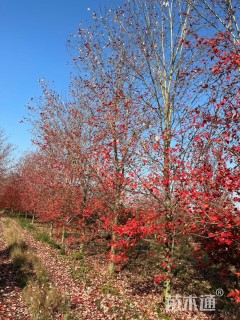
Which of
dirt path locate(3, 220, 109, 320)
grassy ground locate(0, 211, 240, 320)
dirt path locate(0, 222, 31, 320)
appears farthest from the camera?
grassy ground locate(0, 211, 240, 320)

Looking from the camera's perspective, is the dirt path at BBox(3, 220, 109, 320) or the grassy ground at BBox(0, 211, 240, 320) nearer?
the dirt path at BBox(3, 220, 109, 320)

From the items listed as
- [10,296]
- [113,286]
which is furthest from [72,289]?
[10,296]

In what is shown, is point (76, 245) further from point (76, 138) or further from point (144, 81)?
point (144, 81)

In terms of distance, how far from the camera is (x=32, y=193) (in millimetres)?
30453

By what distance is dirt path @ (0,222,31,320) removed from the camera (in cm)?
788

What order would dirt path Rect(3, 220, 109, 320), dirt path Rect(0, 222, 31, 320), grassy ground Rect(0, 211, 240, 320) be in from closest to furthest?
dirt path Rect(0, 222, 31, 320)
dirt path Rect(3, 220, 109, 320)
grassy ground Rect(0, 211, 240, 320)

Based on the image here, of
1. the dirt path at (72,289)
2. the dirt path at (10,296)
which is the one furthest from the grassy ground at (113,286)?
the dirt path at (10,296)

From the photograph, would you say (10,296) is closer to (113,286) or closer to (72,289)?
(72,289)

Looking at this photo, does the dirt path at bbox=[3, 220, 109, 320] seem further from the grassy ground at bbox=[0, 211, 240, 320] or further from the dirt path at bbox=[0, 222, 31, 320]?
the dirt path at bbox=[0, 222, 31, 320]

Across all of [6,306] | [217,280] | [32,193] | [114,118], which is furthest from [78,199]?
[32,193]

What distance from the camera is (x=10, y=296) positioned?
29.8 ft

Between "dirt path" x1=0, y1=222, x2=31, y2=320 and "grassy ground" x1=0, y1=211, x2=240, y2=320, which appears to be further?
"grassy ground" x1=0, y1=211, x2=240, y2=320

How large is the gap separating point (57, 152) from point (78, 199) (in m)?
3.79

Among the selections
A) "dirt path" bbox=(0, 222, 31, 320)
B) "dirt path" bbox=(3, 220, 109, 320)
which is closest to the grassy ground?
"dirt path" bbox=(3, 220, 109, 320)
